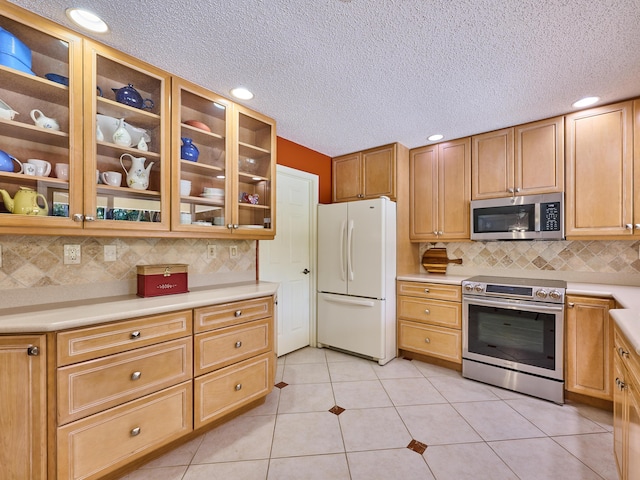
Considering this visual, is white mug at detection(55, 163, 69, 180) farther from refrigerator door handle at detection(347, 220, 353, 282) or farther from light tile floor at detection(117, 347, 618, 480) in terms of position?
refrigerator door handle at detection(347, 220, 353, 282)

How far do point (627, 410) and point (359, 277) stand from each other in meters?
2.11

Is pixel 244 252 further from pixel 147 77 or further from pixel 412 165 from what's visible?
pixel 412 165

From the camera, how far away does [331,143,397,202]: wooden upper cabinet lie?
10.7ft

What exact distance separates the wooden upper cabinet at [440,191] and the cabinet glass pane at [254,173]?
5.70 feet

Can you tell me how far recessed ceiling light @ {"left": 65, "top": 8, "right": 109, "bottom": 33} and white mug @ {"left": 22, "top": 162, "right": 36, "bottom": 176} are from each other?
77cm

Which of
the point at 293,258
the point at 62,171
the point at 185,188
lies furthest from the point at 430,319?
the point at 62,171

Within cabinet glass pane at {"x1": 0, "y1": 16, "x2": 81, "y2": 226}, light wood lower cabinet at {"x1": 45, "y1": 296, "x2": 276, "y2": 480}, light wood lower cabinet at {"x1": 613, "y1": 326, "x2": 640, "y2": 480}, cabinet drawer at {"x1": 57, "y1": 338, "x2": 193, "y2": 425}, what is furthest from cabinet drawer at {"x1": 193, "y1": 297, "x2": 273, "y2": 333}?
light wood lower cabinet at {"x1": 613, "y1": 326, "x2": 640, "y2": 480}

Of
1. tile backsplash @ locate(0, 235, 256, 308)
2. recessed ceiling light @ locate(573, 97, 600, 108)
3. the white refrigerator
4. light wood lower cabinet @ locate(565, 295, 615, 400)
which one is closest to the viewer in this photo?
tile backsplash @ locate(0, 235, 256, 308)

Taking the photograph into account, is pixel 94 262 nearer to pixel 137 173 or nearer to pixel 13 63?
pixel 137 173

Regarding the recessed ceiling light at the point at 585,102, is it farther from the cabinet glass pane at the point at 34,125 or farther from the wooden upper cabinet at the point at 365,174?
the cabinet glass pane at the point at 34,125

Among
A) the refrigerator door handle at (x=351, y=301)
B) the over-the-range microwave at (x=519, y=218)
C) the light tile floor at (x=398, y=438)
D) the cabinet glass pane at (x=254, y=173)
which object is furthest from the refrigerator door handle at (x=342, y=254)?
the over-the-range microwave at (x=519, y=218)

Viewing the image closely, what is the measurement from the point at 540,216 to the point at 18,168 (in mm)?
3661

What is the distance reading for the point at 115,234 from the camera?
169 cm

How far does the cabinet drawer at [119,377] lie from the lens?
1.35 m
